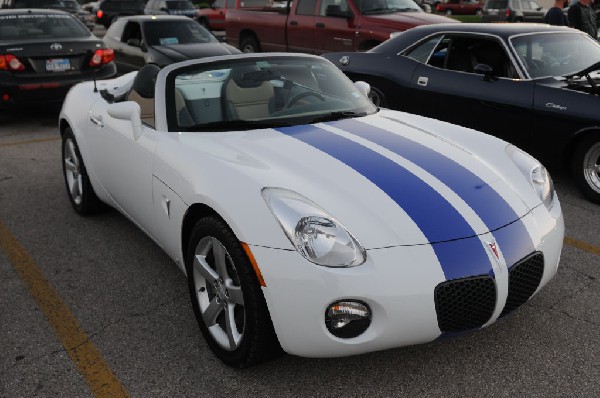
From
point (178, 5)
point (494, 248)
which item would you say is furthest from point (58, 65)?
point (178, 5)

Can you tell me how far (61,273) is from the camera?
4004 millimetres

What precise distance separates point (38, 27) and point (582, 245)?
7605 mm

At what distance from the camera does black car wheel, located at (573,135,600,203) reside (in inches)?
205

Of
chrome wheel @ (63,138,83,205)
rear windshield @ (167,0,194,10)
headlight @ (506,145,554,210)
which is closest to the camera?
headlight @ (506,145,554,210)

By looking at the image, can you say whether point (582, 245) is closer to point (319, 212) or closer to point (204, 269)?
point (319, 212)

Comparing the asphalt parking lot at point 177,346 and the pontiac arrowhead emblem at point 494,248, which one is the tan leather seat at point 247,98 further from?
the pontiac arrowhead emblem at point 494,248

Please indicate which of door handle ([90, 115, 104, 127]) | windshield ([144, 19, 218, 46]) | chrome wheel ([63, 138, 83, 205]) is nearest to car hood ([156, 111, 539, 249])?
door handle ([90, 115, 104, 127])

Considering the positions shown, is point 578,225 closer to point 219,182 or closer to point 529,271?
point 529,271

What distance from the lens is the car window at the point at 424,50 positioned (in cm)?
657

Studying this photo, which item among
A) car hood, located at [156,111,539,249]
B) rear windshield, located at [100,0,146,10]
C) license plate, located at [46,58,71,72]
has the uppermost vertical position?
car hood, located at [156,111,539,249]

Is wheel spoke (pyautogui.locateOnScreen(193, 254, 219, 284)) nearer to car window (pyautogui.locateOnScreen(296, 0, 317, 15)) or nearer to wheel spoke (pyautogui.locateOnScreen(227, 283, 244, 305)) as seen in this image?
wheel spoke (pyautogui.locateOnScreen(227, 283, 244, 305))

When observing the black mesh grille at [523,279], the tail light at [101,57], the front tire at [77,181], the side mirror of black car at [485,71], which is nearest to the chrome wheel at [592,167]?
the side mirror of black car at [485,71]

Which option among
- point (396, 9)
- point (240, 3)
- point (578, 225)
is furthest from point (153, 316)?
point (240, 3)

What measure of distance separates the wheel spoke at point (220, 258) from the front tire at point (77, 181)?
2275 millimetres
